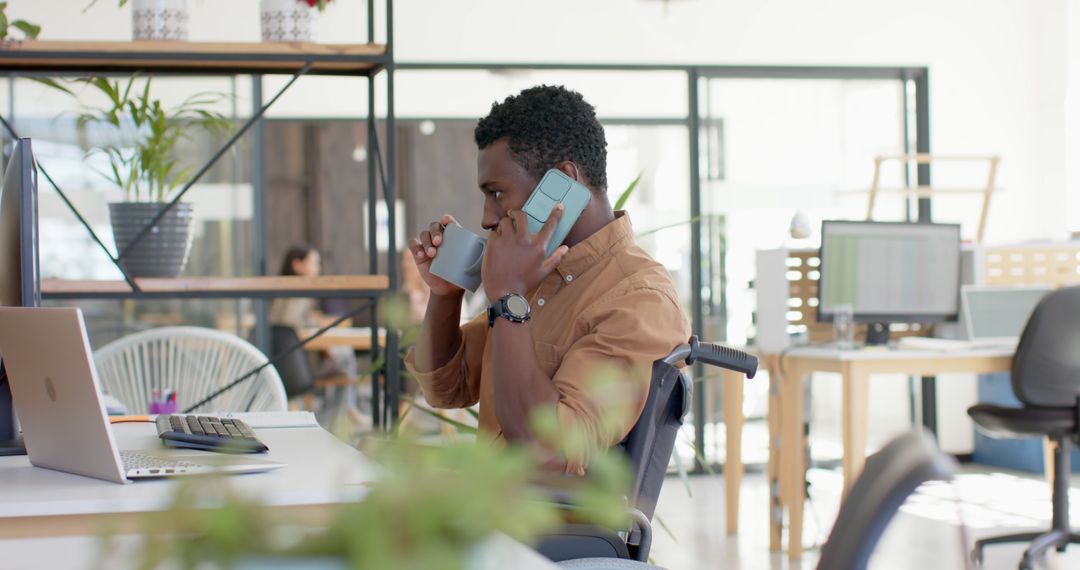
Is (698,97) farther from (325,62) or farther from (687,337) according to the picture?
(687,337)

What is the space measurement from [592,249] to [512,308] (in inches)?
7.0

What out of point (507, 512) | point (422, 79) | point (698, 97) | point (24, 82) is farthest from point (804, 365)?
point (507, 512)

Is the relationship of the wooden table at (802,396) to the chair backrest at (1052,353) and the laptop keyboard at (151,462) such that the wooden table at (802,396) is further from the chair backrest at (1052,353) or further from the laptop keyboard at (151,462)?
the laptop keyboard at (151,462)

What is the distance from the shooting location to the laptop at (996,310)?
4.29 m

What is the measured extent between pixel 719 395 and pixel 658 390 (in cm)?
433

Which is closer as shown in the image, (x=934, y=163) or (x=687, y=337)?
(x=687, y=337)

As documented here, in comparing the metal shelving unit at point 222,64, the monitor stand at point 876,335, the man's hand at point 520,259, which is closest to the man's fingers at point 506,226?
the man's hand at point 520,259

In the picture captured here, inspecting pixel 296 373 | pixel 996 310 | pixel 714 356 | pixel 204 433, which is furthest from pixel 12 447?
pixel 296 373

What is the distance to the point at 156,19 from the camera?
2.70 meters

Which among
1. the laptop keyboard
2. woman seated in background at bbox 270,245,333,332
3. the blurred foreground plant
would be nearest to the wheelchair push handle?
the laptop keyboard

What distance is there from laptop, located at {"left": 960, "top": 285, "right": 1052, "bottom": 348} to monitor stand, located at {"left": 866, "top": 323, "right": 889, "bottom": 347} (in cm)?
28

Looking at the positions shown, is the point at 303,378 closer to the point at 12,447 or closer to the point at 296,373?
the point at 296,373

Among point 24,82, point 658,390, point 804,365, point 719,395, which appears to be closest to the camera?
point 658,390

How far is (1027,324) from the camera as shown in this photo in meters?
3.82
